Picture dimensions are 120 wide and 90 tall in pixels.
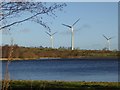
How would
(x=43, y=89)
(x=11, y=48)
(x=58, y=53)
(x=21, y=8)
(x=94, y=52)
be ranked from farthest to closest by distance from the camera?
(x=94, y=52) < (x=58, y=53) < (x=43, y=89) < (x=21, y=8) < (x=11, y=48)

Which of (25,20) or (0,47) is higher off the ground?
(25,20)

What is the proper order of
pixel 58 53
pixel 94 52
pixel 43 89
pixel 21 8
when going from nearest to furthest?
pixel 21 8 < pixel 43 89 < pixel 58 53 < pixel 94 52

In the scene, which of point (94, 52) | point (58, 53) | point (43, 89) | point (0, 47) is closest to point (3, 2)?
point (0, 47)

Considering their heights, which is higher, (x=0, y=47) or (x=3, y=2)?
A: (x=3, y=2)

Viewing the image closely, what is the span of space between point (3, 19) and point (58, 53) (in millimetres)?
116044

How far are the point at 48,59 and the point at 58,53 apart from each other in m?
8.27

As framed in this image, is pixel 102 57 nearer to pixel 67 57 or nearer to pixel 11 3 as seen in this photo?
pixel 67 57

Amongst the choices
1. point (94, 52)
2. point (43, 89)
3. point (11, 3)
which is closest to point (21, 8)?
point (11, 3)

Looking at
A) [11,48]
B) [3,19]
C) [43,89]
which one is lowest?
[43,89]

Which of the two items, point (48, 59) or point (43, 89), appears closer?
point (43, 89)

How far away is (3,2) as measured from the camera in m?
6.91

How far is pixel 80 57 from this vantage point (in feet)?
447

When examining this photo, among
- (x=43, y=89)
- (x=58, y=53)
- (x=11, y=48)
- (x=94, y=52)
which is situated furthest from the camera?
(x=94, y=52)

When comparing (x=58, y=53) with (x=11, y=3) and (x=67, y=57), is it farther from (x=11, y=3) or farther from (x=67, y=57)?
(x=11, y=3)
